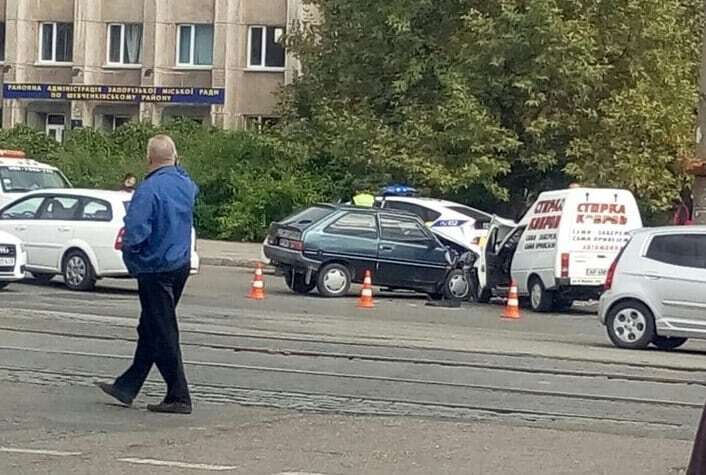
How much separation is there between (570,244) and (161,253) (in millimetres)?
14393

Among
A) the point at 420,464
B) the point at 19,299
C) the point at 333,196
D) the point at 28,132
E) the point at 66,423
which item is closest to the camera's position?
the point at 420,464

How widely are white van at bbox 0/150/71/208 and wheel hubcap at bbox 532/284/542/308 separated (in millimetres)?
10239

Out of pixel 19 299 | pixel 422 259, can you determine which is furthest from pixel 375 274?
pixel 19 299

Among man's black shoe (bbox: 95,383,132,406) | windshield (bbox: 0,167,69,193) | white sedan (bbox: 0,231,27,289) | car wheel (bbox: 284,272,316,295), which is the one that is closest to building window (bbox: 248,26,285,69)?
windshield (bbox: 0,167,69,193)

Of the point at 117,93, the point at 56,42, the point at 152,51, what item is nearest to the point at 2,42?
the point at 56,42

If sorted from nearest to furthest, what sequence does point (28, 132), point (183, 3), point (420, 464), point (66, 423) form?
point (420, 464), point (66, 423), point (28, 132), point (183, 3)

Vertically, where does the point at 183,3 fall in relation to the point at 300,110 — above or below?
above

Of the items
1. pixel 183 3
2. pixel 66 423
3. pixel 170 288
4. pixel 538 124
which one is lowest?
pixel 66 423

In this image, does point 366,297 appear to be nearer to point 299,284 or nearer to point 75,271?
point 299,284

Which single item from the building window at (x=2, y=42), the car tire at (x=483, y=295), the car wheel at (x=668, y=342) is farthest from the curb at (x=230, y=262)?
the building window at (x=2, y=42)

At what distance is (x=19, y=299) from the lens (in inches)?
836

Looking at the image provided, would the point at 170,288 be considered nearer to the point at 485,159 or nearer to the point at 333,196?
the point at 485,159

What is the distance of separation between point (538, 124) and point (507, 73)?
1514mm

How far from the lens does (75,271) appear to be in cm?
2375
